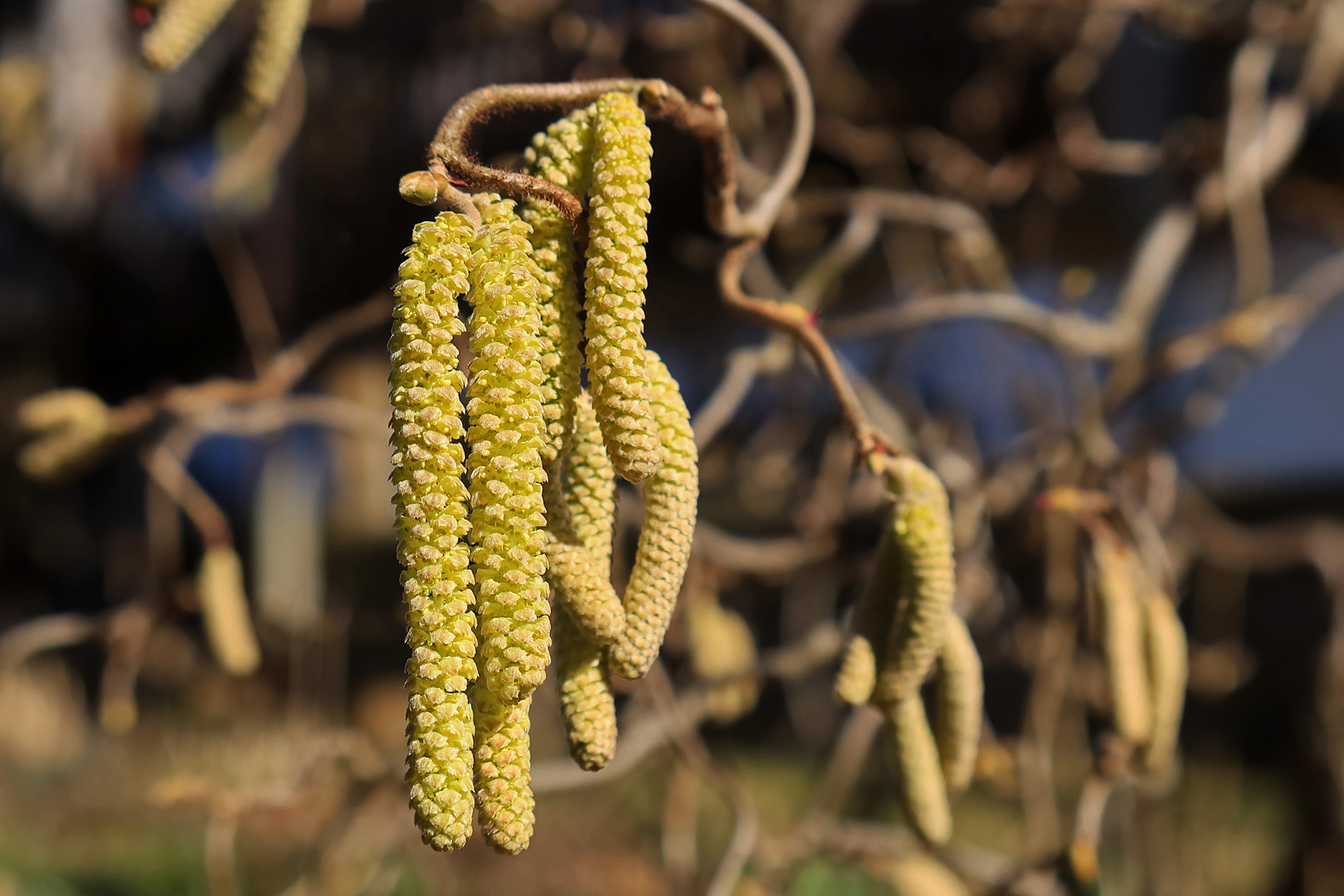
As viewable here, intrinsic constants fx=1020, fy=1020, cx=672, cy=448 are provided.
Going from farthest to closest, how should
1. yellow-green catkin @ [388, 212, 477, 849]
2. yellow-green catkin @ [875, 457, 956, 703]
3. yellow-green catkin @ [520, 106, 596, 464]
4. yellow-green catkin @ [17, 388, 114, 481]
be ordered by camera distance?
yellow-green catkin @ [17, 388, 114, 481], yellow-green catkin @ [875, 457, 956, 703], yellow-green catkin @ [520, 106, 596, 464], yellow-green catkin @ [388, 212, 477, 849]

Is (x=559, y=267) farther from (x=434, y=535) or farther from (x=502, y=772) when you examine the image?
(x=502, y=772)

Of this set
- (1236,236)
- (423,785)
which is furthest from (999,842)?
(423,785)

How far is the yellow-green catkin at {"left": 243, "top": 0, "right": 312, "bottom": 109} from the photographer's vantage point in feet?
3.54

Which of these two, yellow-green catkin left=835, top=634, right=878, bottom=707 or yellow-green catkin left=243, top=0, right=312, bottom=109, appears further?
yellow-green catkin left=243, top=0, right=312, bottom=109

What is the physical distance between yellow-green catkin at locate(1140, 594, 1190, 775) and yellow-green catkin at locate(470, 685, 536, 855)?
0.96 m

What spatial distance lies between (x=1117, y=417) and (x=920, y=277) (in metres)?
0.94

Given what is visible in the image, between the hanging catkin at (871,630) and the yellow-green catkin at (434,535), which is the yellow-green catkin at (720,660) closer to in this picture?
the hanging catkin at (871,630)

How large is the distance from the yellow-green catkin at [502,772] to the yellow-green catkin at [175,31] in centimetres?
73

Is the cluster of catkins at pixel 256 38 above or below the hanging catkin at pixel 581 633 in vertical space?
above

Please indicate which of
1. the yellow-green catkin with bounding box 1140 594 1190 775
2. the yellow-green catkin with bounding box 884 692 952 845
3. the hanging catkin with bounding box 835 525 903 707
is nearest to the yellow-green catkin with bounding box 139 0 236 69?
the hanging catkin with bounding box 835 525 903 707

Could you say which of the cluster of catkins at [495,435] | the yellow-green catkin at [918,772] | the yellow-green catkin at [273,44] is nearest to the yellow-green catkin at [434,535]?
the cluster of catkins at [495,435]

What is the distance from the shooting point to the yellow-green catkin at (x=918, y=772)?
963 mm

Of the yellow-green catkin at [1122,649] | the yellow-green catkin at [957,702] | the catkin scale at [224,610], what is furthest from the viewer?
the catkin scale at [224,610]

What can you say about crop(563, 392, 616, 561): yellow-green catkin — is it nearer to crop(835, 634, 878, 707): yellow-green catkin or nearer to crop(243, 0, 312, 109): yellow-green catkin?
crop(835, 634, 878, 707): yellow-green catkin
